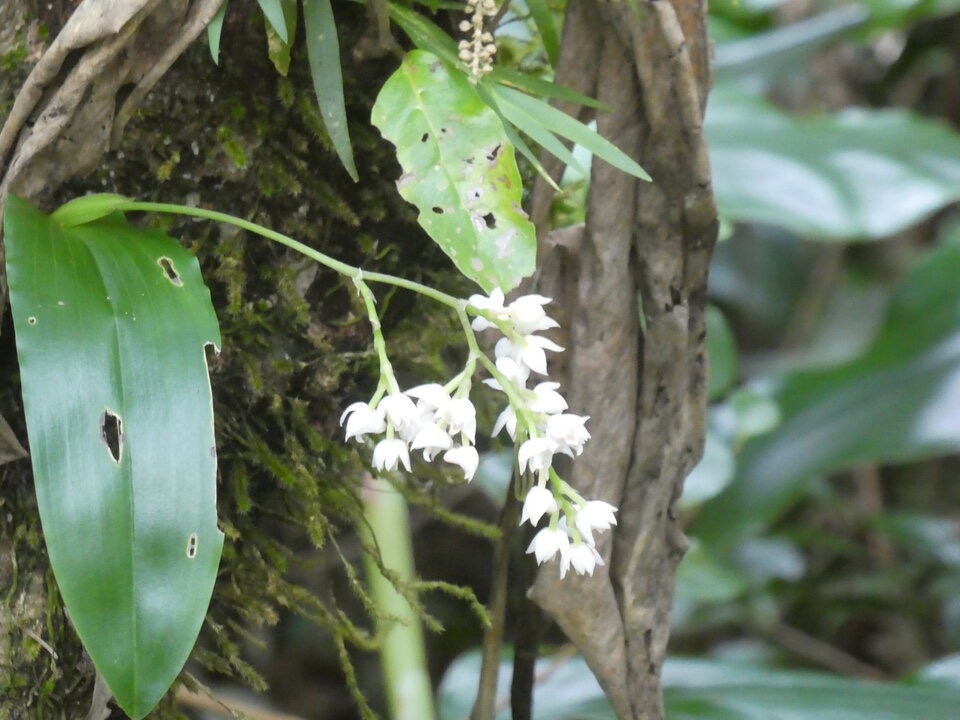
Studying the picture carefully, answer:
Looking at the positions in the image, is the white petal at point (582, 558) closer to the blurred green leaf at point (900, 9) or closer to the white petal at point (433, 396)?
the white petal at point (433, 396)

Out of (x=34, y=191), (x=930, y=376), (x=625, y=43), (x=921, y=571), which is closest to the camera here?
(x=34, y=191)

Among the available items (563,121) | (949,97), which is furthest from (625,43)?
(949,97)

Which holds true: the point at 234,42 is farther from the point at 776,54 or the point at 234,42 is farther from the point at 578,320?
the point at 776,54

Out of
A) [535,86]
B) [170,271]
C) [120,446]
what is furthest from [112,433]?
[535,86]

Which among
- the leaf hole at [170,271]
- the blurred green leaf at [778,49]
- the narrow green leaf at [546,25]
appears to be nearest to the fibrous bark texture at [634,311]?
the narrow green leaf at [546,25]

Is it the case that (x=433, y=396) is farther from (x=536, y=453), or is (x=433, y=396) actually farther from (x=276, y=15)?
(x=276, y=15)
